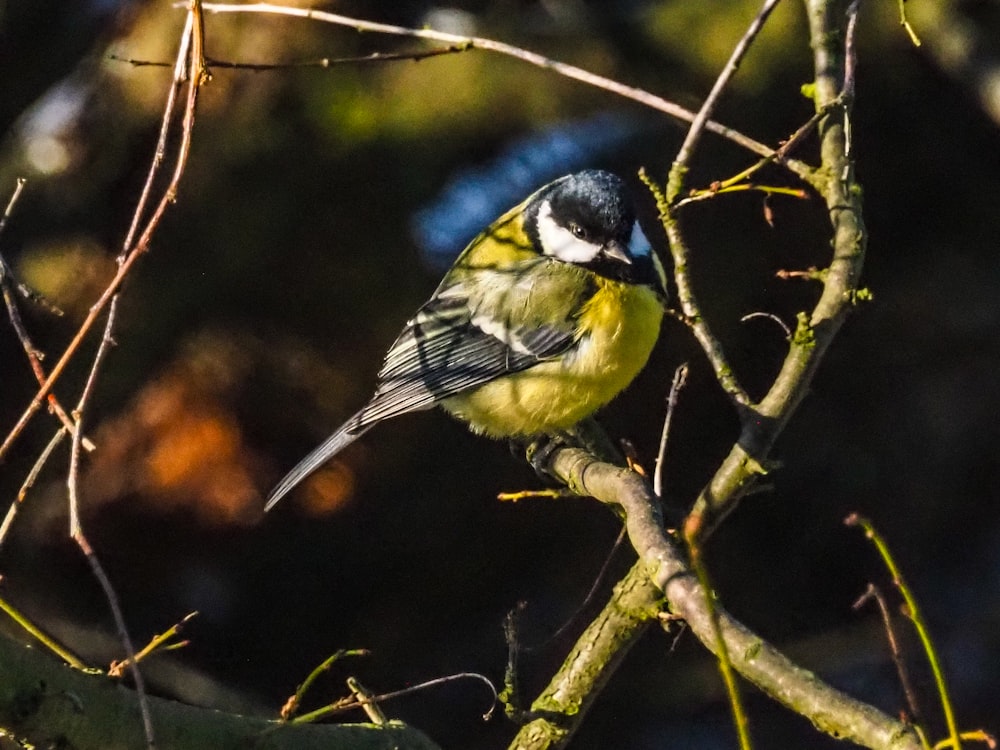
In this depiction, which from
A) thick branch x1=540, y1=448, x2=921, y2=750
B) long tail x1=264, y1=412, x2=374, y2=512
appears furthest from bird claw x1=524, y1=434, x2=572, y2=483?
thick branch x1=540, y1=448, x2=921, y2=750

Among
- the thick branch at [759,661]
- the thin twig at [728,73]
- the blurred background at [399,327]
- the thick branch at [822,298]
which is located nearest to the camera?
the thick branch at [759,661]

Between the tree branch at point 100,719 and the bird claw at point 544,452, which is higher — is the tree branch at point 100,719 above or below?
below

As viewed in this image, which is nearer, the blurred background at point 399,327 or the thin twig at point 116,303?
the thin twig at point 116,303

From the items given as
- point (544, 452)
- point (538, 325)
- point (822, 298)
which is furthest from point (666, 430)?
point (538, 325)

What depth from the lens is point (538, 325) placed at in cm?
337

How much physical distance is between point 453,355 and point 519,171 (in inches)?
39.9

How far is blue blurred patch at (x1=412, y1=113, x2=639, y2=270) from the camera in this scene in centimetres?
415

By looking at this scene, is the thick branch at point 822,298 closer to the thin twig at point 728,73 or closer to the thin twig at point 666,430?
the thin twig at point 666,430

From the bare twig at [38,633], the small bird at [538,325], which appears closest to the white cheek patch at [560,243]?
the small bird at [538,325]

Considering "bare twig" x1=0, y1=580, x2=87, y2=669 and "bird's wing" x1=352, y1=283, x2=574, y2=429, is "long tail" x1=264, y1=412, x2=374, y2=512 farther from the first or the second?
"bare twig" x1=0, y1=580, x2=87, y2=669

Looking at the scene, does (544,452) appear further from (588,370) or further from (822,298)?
(822,298)

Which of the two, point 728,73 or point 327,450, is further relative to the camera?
point 327,450

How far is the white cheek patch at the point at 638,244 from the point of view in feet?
10.7

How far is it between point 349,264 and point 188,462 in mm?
800
